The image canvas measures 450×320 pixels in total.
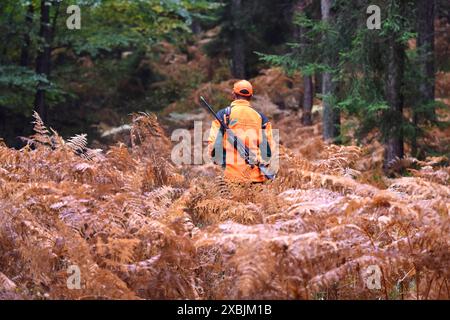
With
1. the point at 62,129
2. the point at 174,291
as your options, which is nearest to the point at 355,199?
the point at 174,291

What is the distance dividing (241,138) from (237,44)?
16841 millimetres

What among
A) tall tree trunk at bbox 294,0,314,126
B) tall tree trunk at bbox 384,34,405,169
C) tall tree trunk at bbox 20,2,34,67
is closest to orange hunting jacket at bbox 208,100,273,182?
tall tree trunk at bbox 384,34,405,169

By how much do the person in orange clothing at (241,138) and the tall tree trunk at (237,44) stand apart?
15.6 m

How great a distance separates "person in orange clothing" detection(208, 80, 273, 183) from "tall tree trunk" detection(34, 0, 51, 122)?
1019 cm

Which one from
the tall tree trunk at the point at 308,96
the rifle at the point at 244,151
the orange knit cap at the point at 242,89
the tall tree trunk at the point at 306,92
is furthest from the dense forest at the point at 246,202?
the tall tree trunk at the point at 308,96

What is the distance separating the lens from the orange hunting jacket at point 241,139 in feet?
24.0

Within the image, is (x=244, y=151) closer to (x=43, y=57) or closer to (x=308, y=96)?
(x=43, y=57)

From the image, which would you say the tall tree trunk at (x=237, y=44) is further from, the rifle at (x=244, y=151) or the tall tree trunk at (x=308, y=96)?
the rifle at (x=244, y=151)

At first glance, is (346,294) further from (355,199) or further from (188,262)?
(188,262)

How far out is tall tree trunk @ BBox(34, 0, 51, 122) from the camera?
16766mm

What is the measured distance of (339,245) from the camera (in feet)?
14.5

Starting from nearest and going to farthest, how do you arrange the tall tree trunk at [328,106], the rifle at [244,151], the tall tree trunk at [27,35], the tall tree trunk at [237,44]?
the rifle at [244,151] → the tall tree trunk at [328,106] → the tall tree trunk at [27,35] → the tall tree trunk at [237,44]

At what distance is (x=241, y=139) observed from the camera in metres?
7.38
